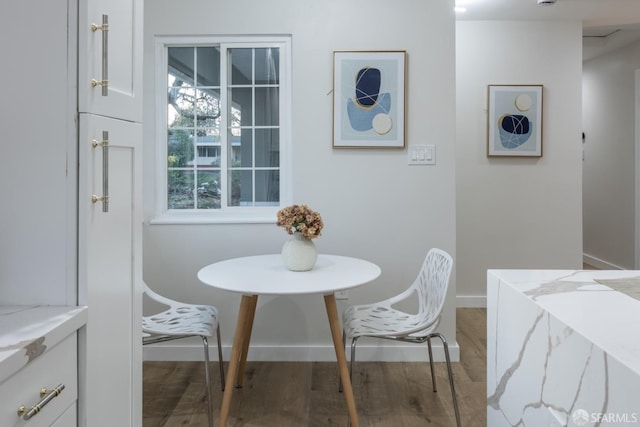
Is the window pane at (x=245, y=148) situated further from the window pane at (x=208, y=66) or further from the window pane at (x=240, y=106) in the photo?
the window pane at (x=208, y=66)

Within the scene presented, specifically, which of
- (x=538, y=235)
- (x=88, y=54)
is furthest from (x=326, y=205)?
(x=538, y=235)

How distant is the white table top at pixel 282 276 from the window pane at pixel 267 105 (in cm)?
92

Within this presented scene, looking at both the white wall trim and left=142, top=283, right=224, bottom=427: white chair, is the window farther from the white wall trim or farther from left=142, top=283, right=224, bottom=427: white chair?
the white wall trim

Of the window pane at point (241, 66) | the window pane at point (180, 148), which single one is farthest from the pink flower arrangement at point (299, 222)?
the window pane at point (241, 66)

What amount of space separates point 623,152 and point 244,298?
15.7 feet

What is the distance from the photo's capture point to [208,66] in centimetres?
290

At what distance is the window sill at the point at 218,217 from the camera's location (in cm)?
282

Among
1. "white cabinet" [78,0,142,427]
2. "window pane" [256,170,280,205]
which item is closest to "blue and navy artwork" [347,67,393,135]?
"window pane" [256,170,280,205]

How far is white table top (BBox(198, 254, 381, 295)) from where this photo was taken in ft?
6.24

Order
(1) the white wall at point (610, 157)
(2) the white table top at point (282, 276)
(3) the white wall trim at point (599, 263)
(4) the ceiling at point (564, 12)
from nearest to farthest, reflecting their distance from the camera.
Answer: (2) the white table top at point (282, 276) < (4) the ceiling at point (564, 12) < (1) the white wall at point (610, 157) < (3) the white wall trim at point (599, 263)

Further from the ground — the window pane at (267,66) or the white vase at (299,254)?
the window pane at (267,66)
